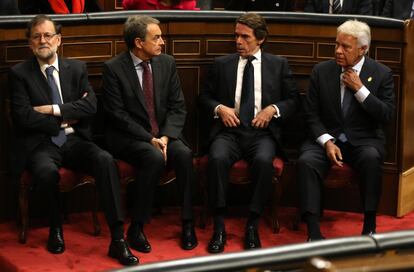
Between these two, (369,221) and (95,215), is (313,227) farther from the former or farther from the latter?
(95,215)

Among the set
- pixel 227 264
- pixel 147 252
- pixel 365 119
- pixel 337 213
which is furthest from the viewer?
pixel 337 213

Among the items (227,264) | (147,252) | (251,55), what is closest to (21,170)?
(147,252)

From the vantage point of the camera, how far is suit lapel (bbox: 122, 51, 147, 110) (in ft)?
16.8

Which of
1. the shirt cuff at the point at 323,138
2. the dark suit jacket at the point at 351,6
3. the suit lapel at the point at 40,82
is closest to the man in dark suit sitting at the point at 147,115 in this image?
the suit lapel at the point at 40,82

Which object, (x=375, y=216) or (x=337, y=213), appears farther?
(x=337, y=213)

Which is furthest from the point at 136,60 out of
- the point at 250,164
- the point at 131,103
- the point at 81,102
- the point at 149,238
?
the point at 149,238

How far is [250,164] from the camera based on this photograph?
201 inches

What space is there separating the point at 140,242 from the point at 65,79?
0.95 metres

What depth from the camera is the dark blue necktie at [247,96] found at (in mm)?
5258

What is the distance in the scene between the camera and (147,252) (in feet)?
15.8

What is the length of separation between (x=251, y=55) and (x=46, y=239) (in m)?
1.49

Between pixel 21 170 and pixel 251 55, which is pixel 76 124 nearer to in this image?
pixel 21 170

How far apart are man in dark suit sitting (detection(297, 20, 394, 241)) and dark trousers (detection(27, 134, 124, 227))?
98 centimetres

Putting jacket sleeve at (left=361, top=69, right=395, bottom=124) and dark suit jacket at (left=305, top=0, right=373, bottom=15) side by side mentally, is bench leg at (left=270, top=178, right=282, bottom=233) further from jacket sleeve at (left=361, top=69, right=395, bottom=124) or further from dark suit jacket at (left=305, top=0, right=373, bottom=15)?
dark suit jacket at (left=305, top=0, right=373, bottom=15)
